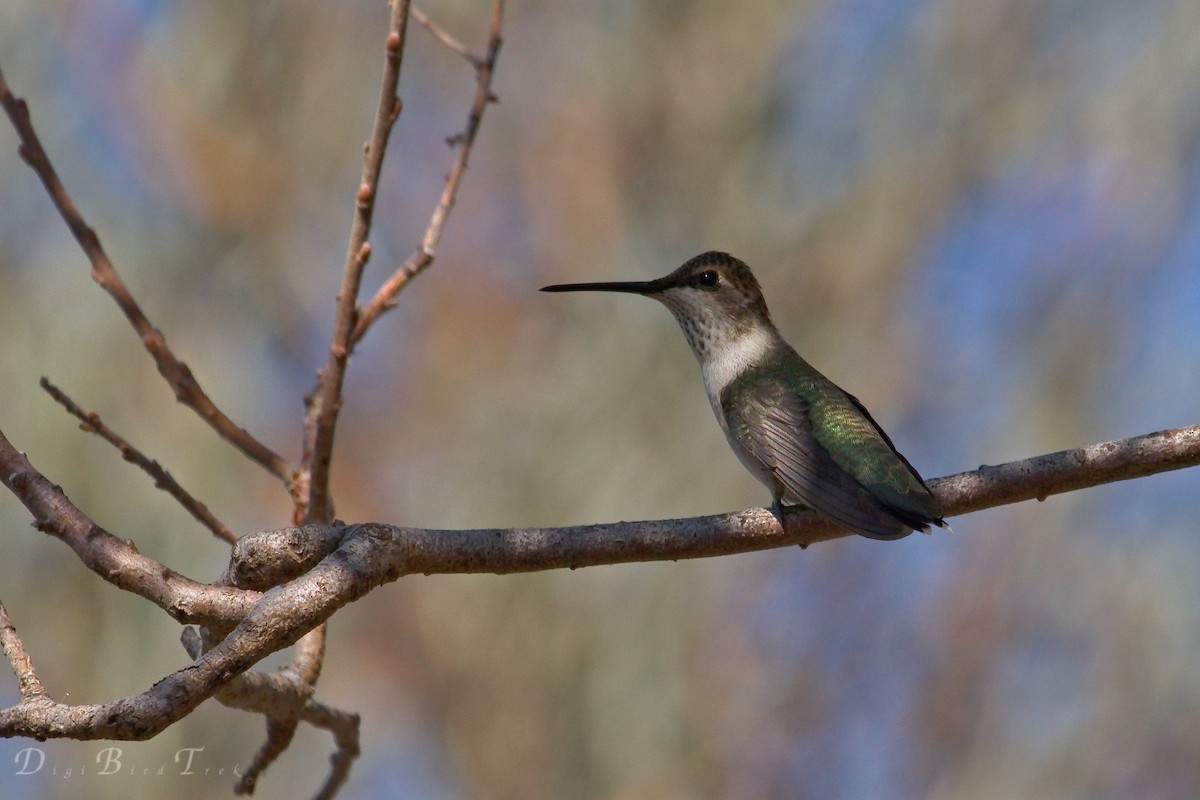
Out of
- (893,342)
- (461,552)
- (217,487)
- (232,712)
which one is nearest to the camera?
(461,552)

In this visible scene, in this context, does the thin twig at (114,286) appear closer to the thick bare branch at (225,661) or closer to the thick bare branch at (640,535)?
the thick bare branch at (640,535)

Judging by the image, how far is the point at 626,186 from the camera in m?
9.55

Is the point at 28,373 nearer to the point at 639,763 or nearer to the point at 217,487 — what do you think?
the point at 217,487

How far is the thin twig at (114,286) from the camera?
9.93 ft

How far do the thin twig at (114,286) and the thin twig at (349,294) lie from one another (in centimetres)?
15

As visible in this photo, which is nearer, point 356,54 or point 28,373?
point 28,373

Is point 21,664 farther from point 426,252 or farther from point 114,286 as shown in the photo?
point 426,252

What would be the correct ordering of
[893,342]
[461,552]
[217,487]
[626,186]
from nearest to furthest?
1. [461,552]
2. [217,487]
3. [893,342]
4. [626,186]

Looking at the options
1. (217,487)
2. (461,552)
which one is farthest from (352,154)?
(461,552)

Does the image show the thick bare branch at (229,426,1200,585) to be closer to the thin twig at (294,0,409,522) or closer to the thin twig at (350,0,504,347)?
the thin twig at (294,0,409,522)

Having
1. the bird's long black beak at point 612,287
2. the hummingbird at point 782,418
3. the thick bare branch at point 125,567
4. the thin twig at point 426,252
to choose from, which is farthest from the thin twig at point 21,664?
the bird's long black beak at point 612,287

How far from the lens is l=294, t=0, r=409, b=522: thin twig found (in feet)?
10.1

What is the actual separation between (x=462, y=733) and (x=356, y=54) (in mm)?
5045

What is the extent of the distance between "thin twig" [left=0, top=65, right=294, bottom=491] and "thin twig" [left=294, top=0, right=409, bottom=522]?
15 centimetres
